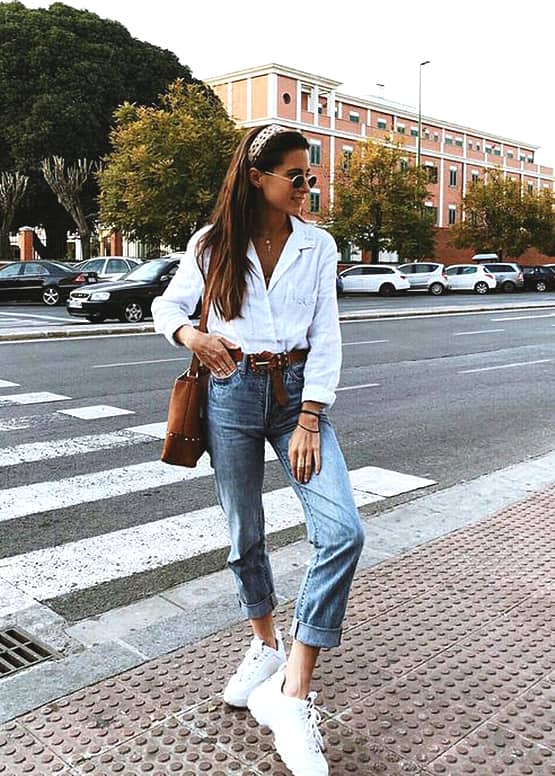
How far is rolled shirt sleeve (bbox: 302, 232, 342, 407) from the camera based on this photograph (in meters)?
2.76

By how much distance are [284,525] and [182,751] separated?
2.73 m

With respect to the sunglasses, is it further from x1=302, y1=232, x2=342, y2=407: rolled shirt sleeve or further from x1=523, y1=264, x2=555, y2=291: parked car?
x1=523, y1=264, x2=555, y2=291: parked car

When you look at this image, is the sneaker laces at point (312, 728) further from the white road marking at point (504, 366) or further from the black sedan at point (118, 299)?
the black sedan at point (118, 299)

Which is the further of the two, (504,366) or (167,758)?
(504,366)

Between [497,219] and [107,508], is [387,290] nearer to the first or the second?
[497,219]

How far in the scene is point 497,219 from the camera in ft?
187

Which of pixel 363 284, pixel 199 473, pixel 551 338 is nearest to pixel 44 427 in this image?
pixel 199 473

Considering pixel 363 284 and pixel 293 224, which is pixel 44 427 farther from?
pixel 363 284

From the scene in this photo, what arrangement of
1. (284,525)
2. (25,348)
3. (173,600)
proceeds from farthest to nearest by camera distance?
1. (25,348)
2. (284,525)
3. (173,600)

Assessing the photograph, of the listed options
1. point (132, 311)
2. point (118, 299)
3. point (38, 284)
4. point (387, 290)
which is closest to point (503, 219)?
point (387, 290)

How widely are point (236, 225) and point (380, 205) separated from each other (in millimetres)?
44836

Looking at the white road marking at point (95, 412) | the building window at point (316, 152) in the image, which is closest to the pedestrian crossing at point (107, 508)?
the white road marking at point (95, 412)

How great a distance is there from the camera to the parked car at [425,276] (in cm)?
4444

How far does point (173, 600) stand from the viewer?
4207mm
